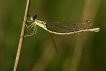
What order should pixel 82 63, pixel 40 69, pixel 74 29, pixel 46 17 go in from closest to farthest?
pixel 74 29 → pixel 40 69 → pixel 82 63 → pixel 46 17

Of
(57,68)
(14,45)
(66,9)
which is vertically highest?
(66,9)

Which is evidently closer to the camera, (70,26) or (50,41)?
(70,26)

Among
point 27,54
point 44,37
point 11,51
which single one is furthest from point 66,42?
point 11,51

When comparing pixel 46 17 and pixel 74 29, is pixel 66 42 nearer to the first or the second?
pixel 46 17

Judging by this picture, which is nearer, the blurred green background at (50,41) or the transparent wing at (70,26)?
the transparent wing at (70,26)

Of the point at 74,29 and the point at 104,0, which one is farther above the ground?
the point at 104,0

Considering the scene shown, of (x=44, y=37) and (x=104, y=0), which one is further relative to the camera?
(x=104, y=0)

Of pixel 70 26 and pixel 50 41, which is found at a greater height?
pixel 70 26

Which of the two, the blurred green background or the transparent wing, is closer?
the transparent wing
